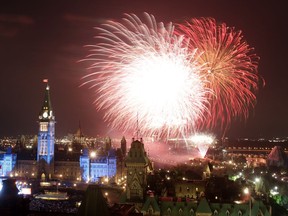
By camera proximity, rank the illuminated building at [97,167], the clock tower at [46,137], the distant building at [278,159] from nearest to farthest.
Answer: the illuminated building at [97,167], the clock tower at [46,137], the distant building at [278,159]

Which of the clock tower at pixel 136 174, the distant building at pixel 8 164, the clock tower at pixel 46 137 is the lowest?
the clock tower at pixel 136 174

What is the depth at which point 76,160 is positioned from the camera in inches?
3543

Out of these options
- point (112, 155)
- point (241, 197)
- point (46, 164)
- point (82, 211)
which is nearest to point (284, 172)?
point (112, 155)

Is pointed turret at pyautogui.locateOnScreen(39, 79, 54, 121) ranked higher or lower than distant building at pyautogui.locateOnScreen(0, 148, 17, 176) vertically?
higher

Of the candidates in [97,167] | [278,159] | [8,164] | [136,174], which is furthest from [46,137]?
[278,159]

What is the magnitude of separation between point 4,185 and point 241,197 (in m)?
35.5

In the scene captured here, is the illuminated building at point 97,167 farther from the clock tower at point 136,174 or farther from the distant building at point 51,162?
the clock tower at point 136,174

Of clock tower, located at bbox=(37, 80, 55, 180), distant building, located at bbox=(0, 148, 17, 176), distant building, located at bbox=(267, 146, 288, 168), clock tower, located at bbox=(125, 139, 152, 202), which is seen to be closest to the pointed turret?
clock tower, located at bbox=(37, 80, 55, 180)

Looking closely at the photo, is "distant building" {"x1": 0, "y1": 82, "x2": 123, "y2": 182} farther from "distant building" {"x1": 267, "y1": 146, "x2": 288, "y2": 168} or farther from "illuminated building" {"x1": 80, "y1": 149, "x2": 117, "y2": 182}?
"distant building" {"x1": 267, "y1": 146, "x2": 288, "y2": 168}

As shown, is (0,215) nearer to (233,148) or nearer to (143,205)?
(143,205)

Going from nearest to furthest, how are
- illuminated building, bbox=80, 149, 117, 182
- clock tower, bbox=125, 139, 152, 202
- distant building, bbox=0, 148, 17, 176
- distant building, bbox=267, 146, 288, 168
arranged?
clock tower, bbox=125, 139, 152, 202, illuminated building, bbox=80, 149, 117, 182, distant building, bbox=0, 148, 17, 176, distant building, bbox=267, 146, 288, 168

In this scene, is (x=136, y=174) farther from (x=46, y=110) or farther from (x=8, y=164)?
(x=8, y=164)

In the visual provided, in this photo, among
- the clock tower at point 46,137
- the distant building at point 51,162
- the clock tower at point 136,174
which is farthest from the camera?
the clock tower at point 46,137

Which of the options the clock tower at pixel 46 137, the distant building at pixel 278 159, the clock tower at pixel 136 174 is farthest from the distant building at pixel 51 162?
the clock tower at pixel 136 174
